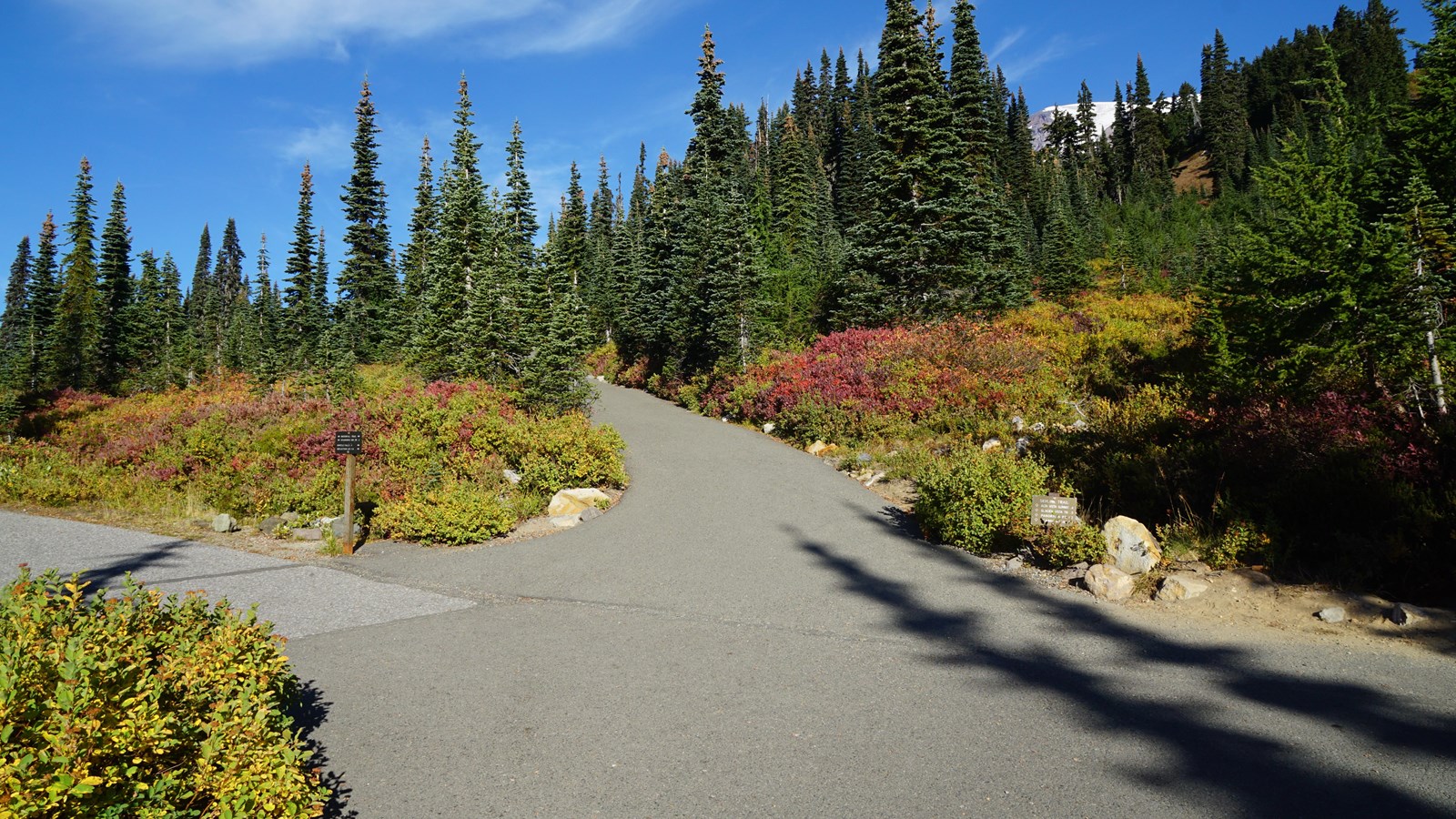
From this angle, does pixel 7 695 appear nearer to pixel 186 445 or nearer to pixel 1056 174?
pixel 186 445

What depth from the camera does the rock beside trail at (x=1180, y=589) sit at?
7.45 m

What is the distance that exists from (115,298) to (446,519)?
5340cm

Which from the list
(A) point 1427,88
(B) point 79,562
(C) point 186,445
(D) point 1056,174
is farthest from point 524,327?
(D) point 1056,174

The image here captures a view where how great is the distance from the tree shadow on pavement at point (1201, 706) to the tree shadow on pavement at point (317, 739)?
15.6ft

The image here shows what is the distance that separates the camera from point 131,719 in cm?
278

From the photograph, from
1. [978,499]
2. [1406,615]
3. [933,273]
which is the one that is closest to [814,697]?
[978,499]

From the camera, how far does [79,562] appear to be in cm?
952

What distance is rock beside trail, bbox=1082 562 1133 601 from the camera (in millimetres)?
7695

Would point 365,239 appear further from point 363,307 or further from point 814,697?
point 814,697

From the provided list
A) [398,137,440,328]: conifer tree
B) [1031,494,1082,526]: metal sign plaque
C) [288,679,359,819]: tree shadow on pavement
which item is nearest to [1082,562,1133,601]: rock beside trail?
[1031,494,1082,526]: metal sign plaque

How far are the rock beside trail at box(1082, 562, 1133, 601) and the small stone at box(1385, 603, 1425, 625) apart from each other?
7.16 ft

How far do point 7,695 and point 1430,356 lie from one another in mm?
12369

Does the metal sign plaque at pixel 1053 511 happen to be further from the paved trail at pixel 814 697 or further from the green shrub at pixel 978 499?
the paved trail at pixel 814 697

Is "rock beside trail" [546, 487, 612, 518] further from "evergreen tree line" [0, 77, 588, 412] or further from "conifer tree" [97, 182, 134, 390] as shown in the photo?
"conifer tree" [97, 182, 134, 390]
